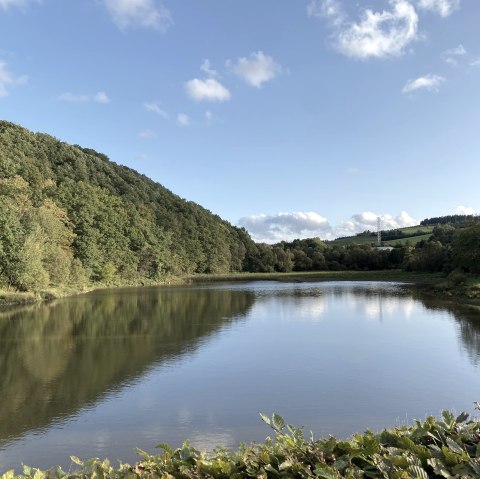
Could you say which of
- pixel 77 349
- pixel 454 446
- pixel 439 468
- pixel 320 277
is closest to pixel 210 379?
pixel 77 349

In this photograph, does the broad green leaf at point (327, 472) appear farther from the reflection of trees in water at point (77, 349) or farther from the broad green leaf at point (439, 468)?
the reflection of trees in water at point (77, 349)

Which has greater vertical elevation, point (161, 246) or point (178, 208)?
point (178, 208)

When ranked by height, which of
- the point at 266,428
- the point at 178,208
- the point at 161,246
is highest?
the point at 178,208

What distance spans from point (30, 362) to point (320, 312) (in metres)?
21.0

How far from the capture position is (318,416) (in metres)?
10.6

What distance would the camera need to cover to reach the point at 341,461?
3979 mm

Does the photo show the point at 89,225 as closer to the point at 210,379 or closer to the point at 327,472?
the point at 210,379

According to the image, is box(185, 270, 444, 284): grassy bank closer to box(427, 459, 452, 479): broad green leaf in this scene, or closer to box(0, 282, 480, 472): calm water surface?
box(0, 282, 480, 472): calm water surface

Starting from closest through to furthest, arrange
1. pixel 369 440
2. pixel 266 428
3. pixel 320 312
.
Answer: pixel 369 440 < pixel 266 428 < pixel 320 312

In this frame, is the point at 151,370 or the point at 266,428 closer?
the point at 266,428

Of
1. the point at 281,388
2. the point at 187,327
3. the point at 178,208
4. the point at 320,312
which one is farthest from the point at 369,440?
the point at 178,208

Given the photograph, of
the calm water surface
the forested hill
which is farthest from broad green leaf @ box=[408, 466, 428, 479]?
the forested hill

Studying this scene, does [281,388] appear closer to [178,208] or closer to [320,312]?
[320,312]

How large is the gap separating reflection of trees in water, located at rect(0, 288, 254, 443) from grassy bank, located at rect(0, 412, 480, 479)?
22.1ft
